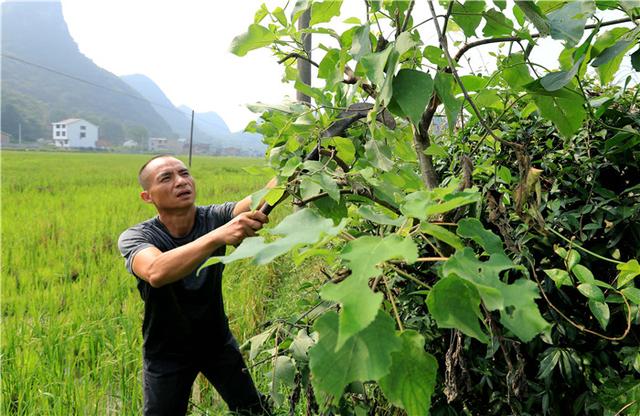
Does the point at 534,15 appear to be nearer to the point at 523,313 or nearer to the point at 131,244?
the point at 523,313

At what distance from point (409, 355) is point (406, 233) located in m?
0.13

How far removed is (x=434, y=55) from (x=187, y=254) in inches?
47.7

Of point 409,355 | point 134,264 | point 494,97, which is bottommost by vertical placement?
point 134,264

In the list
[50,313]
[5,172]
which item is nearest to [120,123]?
[5,172]

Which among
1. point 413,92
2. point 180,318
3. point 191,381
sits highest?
point 413,92

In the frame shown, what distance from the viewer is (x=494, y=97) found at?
723 mm

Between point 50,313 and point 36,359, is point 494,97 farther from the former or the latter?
point 50,313

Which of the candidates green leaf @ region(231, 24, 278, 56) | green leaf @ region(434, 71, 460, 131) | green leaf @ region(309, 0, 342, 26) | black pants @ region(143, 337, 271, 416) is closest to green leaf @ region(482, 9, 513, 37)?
green leaf @ region(434, 71, 460, 131)

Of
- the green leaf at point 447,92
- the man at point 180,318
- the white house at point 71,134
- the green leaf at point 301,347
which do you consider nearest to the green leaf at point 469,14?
the green leaf at point 447,92

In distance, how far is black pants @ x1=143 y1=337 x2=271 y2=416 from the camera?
2025 mm

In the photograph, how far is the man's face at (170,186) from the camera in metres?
2.14

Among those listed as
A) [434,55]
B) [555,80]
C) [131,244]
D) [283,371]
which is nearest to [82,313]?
[131,244]

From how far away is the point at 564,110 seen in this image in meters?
0.69

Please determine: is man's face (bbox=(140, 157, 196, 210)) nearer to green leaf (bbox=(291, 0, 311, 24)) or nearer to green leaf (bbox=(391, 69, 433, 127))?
green leaf (bbox=(291, 0, 311, 24))
